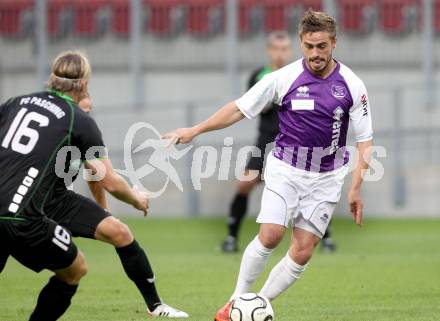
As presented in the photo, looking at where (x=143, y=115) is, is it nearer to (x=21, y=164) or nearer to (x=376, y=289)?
(x=376, y=289)

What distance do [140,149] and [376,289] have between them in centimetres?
923

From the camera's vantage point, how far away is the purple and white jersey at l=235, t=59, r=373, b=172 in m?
7.38

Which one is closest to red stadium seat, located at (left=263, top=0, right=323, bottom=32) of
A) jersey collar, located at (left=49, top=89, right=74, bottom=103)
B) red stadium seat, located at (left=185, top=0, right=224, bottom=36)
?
red stadium seat, located at (left=185, top=0, right=224, bottom=36)

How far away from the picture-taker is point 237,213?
43.2ft

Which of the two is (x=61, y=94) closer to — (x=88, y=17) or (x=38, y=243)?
(x=38, y=243)

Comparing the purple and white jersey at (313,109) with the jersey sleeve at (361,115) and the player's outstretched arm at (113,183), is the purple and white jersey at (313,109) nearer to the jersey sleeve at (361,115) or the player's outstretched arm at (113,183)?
the jersey sleeve at (361,115)

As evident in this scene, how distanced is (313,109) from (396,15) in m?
12.1

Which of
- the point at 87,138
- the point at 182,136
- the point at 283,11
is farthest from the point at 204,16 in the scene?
the point at 87,138

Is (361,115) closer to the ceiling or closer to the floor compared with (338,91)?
closer to the floor

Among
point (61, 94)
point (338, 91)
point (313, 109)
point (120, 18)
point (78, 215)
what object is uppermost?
point (61, 94)

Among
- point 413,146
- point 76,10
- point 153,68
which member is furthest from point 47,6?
point 413,146

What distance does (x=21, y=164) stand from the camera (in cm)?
631

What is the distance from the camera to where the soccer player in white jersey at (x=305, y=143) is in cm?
732

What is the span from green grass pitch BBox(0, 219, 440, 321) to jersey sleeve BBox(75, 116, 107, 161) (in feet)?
5.74
